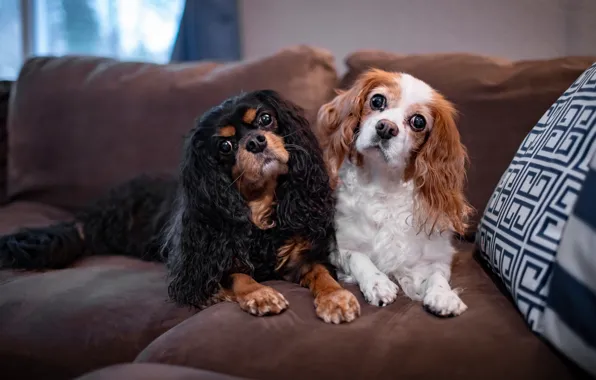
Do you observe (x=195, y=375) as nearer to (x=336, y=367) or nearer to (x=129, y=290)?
(x=336, y=367)

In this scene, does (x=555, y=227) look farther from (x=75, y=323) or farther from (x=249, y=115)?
(x=75, y=323)

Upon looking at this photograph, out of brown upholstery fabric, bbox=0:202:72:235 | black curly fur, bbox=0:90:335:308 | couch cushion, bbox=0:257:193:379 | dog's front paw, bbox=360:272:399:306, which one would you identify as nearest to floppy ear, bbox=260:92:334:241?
black curly fur, bbox=0:90:335:308

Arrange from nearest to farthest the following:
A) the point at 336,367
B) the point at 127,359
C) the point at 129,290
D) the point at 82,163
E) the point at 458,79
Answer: the point at 336,367 → the point at 127,359 → the point at 129,290 → the point at 458,79 → the point at 82,163

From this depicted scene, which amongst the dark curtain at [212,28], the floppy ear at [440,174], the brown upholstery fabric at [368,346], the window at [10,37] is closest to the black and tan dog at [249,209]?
the brown upholstery fabric at [368,346]

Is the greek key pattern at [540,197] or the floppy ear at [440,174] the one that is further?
the floppy ear at [440,174]

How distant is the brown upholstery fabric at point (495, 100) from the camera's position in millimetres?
1721

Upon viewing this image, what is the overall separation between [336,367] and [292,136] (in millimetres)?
690

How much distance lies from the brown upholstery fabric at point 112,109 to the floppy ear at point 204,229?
26.1 inches

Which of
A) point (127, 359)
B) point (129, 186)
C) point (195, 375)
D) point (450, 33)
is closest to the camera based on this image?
point (195, 375)

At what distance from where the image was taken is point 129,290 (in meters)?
1.45

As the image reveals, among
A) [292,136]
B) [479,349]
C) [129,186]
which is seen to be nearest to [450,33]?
[292,136]

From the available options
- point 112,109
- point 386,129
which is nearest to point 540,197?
point 386,129

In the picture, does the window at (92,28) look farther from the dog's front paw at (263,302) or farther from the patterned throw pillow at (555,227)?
the patterned throw pillow at (555,227)

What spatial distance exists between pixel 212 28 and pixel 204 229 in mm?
1576
